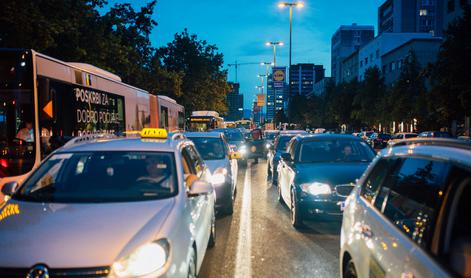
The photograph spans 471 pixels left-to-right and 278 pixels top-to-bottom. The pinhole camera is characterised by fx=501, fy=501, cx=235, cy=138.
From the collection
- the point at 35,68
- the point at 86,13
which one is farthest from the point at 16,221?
the point at 86,13

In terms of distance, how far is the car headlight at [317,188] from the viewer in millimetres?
7930

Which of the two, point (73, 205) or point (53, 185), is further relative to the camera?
point (53, 185)

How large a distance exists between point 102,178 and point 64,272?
65.8 inches

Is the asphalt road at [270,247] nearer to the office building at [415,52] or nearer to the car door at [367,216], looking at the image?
the car door at [367,216]

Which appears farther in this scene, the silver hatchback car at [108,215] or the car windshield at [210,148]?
the car windshield at [210,148]

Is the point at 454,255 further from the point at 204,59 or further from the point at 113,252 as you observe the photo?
the point at 204,59

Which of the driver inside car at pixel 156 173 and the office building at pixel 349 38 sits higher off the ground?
the office building at pixel 349 38

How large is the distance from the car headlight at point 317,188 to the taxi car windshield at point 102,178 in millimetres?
3427

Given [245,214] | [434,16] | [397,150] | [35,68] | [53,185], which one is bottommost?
[245,214]

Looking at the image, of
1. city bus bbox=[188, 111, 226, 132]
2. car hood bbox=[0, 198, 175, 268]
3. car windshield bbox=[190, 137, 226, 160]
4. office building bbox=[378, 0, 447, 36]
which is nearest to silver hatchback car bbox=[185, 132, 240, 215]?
car windshield bbox=[190, 137, 226, 160]

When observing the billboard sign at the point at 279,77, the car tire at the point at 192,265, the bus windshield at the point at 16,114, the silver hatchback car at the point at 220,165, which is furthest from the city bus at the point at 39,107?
the billboard sign at the point at 279,77

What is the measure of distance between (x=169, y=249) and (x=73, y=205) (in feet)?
3.73

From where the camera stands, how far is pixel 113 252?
350cm

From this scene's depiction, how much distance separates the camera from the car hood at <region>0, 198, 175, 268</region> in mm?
3445
